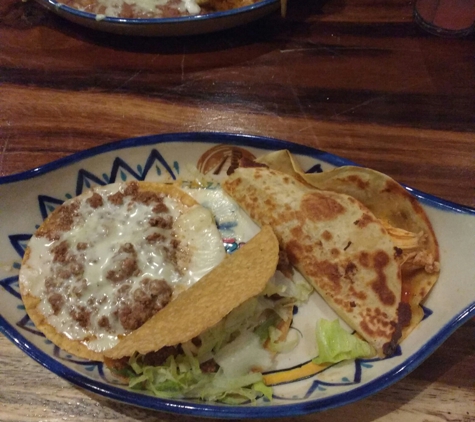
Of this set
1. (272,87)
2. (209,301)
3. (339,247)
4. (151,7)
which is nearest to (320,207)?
(339,247)

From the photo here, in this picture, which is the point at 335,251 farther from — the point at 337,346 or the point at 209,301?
the point at 209,301

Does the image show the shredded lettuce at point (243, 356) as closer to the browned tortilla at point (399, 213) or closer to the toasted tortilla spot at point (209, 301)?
the toasted tortilla spot at point (209, 301)

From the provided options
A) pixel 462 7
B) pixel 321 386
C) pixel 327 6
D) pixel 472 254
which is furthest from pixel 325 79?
pixel 321 386

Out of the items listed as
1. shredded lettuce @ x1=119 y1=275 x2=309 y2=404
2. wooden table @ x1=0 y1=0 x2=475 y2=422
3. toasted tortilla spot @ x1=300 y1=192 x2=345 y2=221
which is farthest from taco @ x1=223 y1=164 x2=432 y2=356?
wooden table @ x1=0 y1=0 x2=475 y2=422

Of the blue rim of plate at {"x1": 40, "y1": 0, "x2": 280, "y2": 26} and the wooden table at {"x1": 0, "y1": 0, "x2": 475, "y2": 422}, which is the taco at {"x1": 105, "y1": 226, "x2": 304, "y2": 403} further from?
the blue rim of plate at {"x1": 40, "y1": 0, "x2": 280, "y2": 26}

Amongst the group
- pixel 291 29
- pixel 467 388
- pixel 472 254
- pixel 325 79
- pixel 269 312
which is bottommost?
pixel 467 388

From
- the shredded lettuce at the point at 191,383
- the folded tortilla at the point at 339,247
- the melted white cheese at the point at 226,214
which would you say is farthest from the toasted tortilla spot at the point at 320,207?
the shredded lettuce at the point at 191,383

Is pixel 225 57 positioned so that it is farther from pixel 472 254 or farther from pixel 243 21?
pixel 472 254
